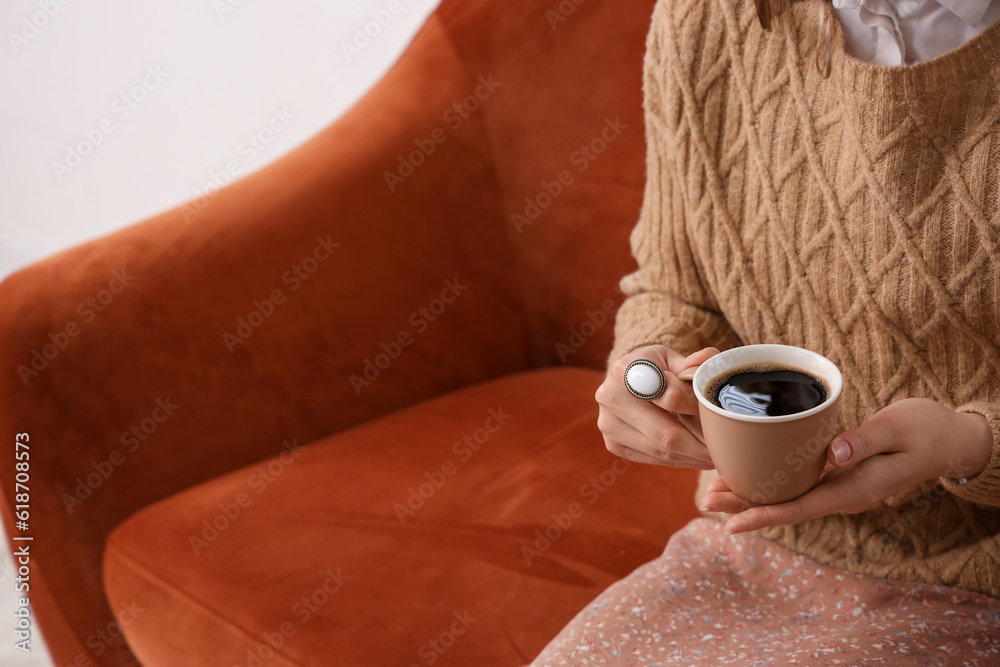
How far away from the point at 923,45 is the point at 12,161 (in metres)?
2.39

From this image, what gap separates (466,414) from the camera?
138 cm

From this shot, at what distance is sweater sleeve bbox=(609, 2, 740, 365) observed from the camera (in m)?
0.91

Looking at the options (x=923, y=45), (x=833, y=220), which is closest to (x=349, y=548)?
(x=833, y=220)

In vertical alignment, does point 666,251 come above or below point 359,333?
above

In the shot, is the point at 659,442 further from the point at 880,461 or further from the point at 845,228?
the point at 845,228

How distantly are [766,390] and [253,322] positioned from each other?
36.2 inches

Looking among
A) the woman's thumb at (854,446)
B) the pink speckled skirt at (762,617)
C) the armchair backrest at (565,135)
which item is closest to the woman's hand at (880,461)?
the woman's thumb at (854,446)

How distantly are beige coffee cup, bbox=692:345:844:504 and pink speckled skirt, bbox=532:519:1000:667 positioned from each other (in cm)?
19

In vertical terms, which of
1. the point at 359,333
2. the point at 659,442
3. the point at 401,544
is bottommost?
the point at 401,544

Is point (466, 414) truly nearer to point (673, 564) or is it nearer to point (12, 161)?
point (673, 564)

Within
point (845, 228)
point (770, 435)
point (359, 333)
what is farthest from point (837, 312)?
point (359, 333)

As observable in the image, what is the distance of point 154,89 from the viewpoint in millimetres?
2230

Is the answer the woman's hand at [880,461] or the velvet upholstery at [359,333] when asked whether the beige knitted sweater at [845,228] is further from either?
the velvet upholstery at [359,333]

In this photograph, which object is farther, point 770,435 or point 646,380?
point 646,380
